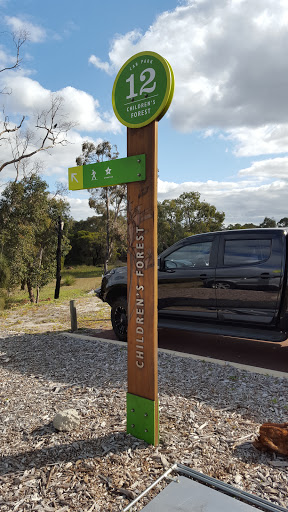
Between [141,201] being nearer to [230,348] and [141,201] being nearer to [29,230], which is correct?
[230,348]

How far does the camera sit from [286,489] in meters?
2.47

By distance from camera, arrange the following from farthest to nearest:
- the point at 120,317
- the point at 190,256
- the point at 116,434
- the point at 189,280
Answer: the point at 120,317 → the point at 190,256 → the point at 189,280 → the point at 116,434

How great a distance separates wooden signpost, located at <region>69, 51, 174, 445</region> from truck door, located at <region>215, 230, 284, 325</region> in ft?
8.59

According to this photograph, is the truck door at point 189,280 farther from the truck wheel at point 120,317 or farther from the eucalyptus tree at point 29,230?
the eucalyptus tree at point 29,230

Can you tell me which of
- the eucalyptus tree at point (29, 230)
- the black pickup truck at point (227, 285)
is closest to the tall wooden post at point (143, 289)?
the black pickup truck at point (227, 285)

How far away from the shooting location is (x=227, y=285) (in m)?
5.38

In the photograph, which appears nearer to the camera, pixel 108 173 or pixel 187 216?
pixel 108 173

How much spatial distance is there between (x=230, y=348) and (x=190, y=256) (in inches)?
66.7

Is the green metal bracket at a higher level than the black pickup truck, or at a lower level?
lower

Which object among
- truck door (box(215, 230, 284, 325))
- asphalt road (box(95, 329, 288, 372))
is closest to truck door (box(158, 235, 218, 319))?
truck door (box(215, 230, 284, 325))

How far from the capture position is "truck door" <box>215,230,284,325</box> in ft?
16.5

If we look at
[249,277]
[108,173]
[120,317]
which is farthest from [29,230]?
[108,173]

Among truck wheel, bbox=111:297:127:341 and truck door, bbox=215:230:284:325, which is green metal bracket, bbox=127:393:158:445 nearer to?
truck door, bbox=215:230:284:325

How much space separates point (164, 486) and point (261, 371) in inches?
99.5
